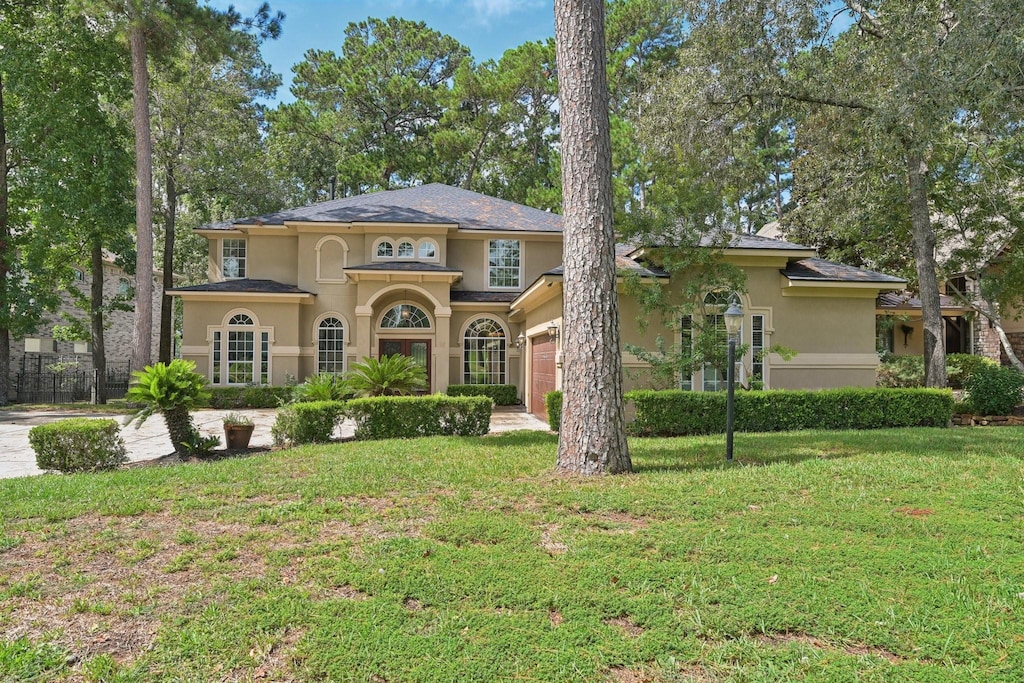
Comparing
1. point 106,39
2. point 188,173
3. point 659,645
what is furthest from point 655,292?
point 188,173

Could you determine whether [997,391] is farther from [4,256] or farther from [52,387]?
[52,387]

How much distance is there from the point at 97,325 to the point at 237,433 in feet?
47.0

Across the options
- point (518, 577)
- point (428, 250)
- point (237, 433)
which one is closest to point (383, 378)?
point (237, 433)

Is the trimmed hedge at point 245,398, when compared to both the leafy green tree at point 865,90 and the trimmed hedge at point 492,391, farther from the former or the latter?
the leafy green tree at point 865,90

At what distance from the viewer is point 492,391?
18.8m

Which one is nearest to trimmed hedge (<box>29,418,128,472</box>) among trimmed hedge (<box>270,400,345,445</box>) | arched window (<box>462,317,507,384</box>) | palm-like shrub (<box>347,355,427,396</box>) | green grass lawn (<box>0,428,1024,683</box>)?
green grass lawn (<box>0,428,1024,683</box>)

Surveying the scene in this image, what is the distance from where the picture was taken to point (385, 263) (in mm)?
19281

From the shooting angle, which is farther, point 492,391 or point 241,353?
point 241,353

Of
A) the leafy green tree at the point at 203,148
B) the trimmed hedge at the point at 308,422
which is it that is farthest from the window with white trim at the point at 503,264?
the leafy green tree at the point at 203,148

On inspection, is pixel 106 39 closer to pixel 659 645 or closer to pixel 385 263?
pixel 385 263

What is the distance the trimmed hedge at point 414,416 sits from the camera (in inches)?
414

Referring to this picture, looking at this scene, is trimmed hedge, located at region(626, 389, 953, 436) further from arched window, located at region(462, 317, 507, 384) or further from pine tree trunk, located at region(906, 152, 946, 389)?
arched window, located at region(462, 317, 507, 384)

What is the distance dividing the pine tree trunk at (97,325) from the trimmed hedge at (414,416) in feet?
47.3

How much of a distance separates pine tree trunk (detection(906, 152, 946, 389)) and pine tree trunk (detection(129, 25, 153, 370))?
21227mm
